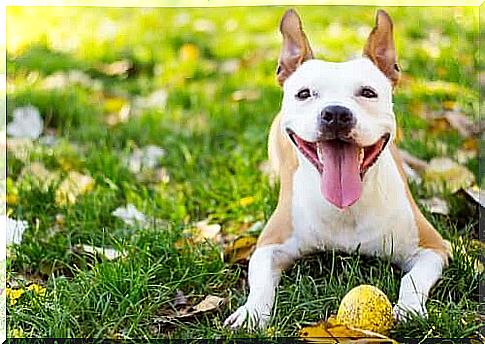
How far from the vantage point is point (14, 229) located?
2.52 m

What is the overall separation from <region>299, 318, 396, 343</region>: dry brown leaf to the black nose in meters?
0.39

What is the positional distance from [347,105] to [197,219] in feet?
2.82

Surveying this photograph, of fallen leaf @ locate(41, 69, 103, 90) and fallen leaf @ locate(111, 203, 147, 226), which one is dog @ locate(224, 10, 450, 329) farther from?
fallen leaf @ locate(41, 69, 103, 90)

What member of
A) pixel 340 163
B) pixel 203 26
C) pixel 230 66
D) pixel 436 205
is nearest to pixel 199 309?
pixel 340 163

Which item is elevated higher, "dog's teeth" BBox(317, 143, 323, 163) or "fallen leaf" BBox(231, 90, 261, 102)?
"dog's teeth" BBox(317, 143, 323, 163)

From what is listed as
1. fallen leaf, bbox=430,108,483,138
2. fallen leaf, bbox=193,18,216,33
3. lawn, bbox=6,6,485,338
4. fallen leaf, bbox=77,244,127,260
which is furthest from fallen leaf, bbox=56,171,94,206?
fallen leaf, bbox=193,18,216,33

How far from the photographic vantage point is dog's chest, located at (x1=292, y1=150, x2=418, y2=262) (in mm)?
2203

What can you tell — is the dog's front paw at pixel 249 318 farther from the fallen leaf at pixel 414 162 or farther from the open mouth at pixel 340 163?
the fallen leaf at pixel 414 162

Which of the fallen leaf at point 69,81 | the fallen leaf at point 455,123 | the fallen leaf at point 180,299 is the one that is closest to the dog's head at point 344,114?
the fallen leaf at point 180,299

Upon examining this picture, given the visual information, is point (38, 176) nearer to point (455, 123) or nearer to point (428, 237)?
point (428, 237)

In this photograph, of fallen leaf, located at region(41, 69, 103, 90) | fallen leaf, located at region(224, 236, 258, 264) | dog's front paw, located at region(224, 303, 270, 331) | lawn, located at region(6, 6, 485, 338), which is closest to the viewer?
dog's front paw, located at region(224, 303, 270, 331)

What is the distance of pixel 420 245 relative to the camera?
227 cm

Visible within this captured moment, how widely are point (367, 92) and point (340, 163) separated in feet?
0.53

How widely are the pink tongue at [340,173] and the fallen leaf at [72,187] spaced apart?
943 millimetres
